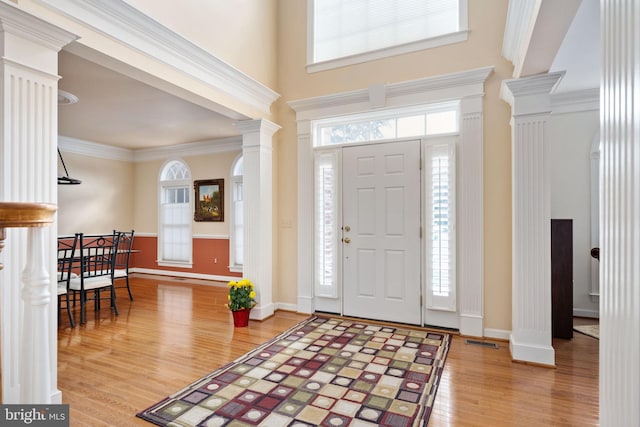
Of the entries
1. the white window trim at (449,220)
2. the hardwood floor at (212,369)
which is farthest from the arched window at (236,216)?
the white window trim at (449,220)

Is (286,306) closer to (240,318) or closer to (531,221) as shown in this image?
(240,318)

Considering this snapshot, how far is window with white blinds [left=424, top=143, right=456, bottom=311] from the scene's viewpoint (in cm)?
367

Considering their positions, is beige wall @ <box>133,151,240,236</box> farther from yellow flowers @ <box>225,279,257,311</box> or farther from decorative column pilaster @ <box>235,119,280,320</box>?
yellow flowers @ <box>225,279,257,311</box>

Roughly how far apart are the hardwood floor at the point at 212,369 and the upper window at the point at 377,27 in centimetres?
335

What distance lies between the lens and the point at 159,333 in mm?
3682

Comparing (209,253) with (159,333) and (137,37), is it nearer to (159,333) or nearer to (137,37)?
(159,333)

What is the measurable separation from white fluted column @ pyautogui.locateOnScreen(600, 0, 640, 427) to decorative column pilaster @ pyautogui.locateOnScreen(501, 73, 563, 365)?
197 cm

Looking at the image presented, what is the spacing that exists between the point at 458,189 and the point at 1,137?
379cm

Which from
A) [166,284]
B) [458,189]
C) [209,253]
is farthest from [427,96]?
[166,284]

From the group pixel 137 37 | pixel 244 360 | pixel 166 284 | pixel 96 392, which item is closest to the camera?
pixel 96 392

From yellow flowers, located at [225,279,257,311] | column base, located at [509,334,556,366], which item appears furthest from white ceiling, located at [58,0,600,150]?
column base, located at [509,334,556,366]

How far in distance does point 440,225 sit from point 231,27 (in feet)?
10.7

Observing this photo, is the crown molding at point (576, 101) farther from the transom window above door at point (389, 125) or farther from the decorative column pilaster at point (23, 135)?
the decorative column pilaster at point (23, 135)

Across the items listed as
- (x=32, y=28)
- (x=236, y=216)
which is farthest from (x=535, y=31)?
(x=236, y=216)
